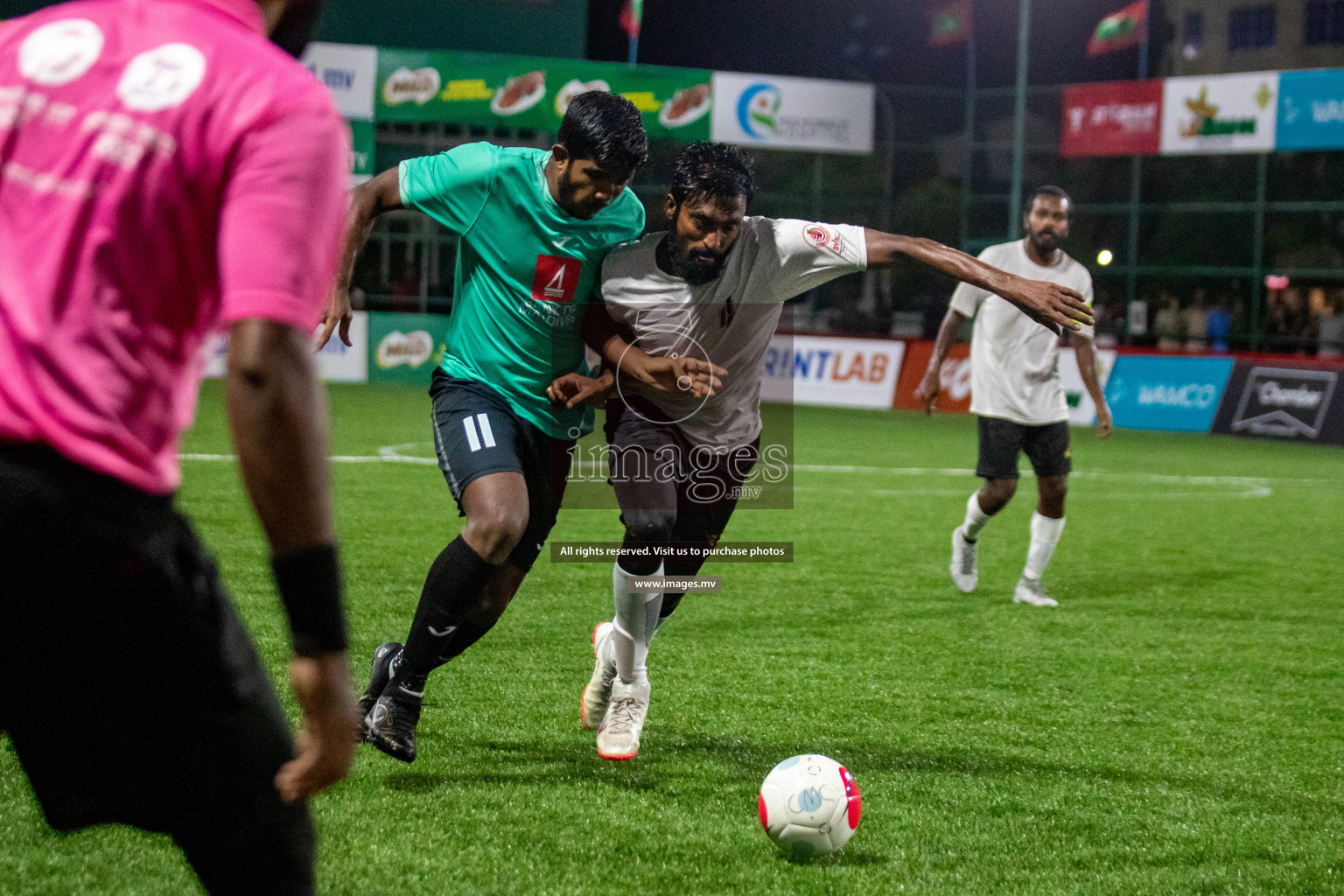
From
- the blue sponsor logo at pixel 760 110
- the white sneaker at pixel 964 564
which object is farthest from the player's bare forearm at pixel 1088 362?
the blue sponsor logo at pixel 760 110

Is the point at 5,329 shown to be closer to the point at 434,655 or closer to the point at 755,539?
the point at 434,655

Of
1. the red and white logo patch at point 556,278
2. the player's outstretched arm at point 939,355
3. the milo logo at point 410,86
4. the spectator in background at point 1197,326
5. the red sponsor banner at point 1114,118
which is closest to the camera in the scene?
the red and white logo patch at point 556,278

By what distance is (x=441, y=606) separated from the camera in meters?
4.32

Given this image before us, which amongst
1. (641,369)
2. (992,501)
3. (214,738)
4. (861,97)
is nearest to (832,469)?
(992,501)

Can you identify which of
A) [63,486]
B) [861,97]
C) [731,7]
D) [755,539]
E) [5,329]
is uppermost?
[731,7]

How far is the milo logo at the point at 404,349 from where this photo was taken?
79.2 feet

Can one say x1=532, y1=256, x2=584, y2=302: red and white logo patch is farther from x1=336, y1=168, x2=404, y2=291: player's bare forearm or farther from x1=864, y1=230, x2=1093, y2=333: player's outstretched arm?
x1=864, y1=230, x2=1093, y2=333: player's outstretched arm

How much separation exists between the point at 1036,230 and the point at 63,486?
22.8 ft

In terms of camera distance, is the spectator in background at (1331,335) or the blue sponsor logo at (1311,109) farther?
the spectator in background at (1331,335)

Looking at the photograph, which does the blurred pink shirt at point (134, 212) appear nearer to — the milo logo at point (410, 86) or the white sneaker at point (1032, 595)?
the white sneaker at point (1032, 595)

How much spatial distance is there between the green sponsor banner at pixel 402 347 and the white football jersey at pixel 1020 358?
17041 mm

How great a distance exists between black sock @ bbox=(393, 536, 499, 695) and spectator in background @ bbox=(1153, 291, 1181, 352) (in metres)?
22.8

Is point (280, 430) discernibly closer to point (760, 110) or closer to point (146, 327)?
point (146, 327)

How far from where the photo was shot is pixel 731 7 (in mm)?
43094
